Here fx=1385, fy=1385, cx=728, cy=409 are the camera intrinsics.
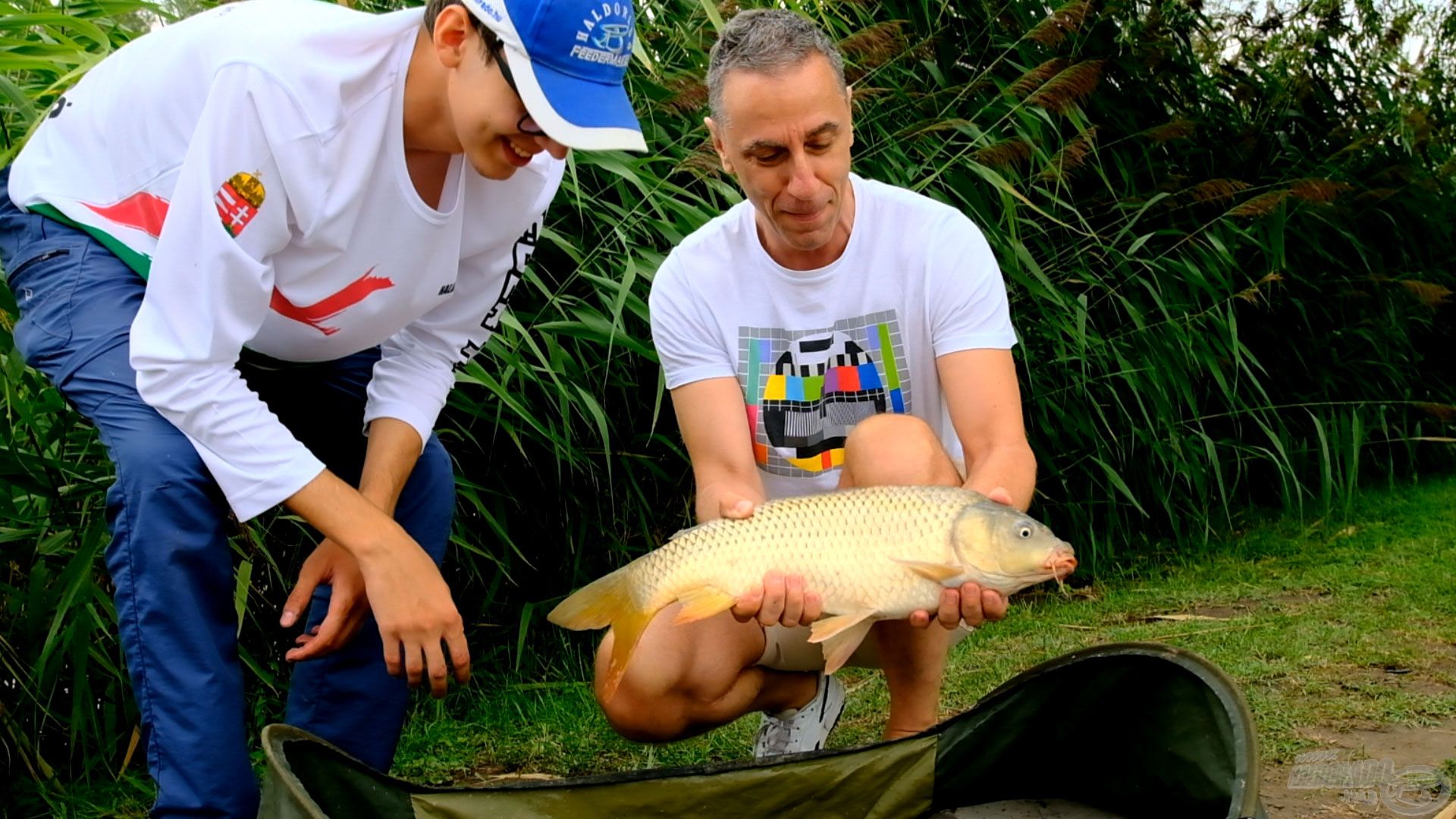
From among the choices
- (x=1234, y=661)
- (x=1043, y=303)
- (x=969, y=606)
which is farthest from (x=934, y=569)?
(x=1043, y=303)

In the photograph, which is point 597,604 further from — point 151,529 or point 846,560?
point 151,529

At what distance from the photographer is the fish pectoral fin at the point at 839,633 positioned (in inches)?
74.2

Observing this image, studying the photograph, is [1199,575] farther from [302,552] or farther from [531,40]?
[531,40]

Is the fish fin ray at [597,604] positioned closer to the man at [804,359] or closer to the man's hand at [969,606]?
the man at [804,359]

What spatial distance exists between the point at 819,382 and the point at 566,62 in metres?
0.73

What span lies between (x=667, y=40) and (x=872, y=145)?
58 cm

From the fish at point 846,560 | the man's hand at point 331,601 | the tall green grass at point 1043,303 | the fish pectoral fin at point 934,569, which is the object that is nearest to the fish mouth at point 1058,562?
the fish at point 846,560

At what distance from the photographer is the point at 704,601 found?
75.5 inches

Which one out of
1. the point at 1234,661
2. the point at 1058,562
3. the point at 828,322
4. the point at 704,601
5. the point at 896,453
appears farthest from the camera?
the point at 1234,661

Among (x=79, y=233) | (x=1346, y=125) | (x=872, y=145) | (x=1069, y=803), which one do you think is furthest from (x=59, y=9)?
(x=1346, y=125)

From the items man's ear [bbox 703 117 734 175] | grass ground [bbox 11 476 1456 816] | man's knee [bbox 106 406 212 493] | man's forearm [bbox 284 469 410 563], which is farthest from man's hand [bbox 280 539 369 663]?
man's ear [bbox 703 117 734 175]

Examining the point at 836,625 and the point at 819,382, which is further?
the point at 819,382

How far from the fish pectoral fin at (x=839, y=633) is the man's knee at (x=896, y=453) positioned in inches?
8.0

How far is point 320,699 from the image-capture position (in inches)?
81.4
